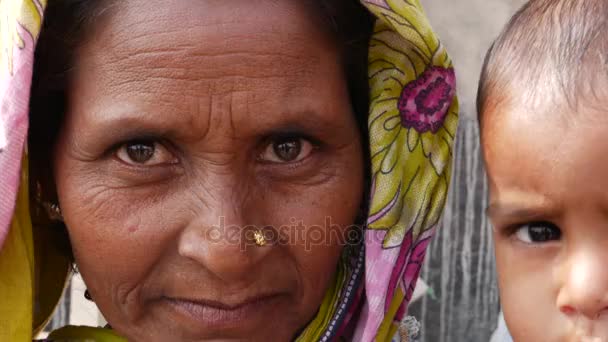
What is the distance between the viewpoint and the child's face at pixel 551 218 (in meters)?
1.98

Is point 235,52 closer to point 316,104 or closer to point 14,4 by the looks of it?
point 316,104

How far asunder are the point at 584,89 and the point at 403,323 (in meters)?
1.01

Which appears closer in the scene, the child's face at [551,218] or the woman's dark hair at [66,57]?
Answer: the child's face at [551,218]

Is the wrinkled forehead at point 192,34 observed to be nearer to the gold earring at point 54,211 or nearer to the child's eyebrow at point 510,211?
the gold earring at point 54,211

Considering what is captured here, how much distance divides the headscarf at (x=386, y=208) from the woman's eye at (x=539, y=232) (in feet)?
1.25

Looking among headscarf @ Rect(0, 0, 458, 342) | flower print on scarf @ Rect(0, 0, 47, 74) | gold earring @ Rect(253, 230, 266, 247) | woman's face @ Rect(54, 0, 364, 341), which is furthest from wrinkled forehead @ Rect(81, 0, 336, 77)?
gold earring @ Rect(253, 230, 266, 247)

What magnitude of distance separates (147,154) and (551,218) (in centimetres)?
91

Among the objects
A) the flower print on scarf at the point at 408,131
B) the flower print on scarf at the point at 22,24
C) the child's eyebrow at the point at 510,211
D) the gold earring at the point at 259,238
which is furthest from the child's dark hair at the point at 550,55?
the flower print on scarf at the point at 22,24

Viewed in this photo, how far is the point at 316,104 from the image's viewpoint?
226cm

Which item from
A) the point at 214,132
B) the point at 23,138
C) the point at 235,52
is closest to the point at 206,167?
the point at 214,132

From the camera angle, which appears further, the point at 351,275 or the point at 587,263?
the point at 351,275

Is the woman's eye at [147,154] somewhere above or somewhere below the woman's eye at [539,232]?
above

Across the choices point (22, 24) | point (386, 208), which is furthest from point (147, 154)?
point (386, 208)

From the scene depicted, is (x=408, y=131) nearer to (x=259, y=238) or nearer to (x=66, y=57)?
(x=259, y=238)
